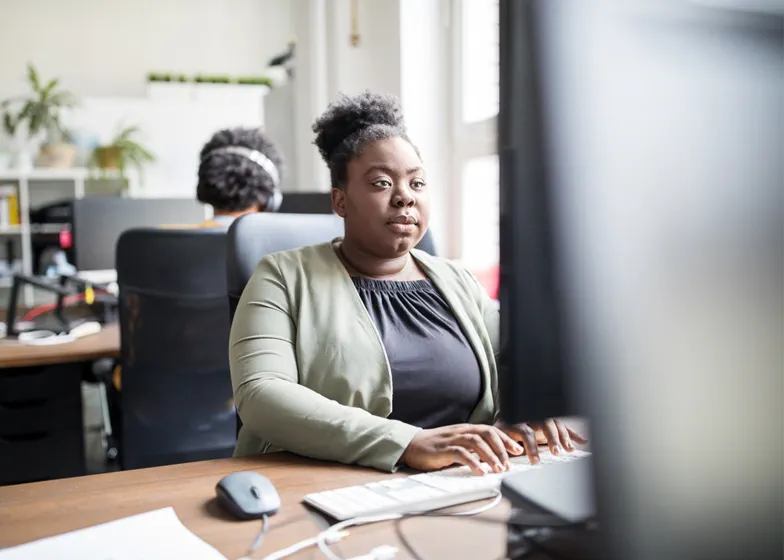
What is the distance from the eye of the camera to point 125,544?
2.31 ft

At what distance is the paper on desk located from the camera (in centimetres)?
68

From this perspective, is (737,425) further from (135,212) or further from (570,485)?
(135,212)

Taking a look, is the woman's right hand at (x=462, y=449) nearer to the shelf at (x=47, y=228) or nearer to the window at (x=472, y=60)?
the window at (x=472, y=60)

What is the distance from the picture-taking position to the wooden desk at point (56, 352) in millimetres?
1838

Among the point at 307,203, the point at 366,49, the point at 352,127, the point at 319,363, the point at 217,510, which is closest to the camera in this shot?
the point at 217,510

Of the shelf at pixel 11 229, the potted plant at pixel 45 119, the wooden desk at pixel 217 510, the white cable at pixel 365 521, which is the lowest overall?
the wooden desk at pixel 217 510

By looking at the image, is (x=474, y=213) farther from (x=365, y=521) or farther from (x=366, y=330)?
(x=365, y=521)

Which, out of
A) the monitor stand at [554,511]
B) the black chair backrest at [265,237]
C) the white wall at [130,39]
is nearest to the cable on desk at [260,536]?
the monitor stand at [554,511]

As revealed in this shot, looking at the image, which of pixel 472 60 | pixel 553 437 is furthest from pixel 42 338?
pixel 472 60

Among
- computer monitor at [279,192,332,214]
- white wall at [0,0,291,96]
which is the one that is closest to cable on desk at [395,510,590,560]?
computer monitor at [279,192,332,214]

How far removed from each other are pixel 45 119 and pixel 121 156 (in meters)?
0.50

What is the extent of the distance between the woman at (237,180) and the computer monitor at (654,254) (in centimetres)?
169

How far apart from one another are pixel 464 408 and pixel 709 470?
0.76 meters

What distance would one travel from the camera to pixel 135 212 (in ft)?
9.63
